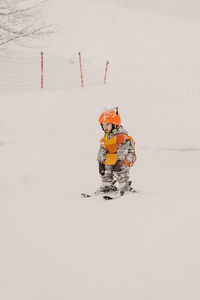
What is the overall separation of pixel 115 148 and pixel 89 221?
4.55 ft

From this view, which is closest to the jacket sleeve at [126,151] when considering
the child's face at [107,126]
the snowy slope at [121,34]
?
the child's face at [107,126]

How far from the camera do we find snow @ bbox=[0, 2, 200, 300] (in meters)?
3.45

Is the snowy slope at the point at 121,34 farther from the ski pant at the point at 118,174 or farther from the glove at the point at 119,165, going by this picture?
the glove at the point at 119,165

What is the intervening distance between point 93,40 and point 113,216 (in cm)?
3604

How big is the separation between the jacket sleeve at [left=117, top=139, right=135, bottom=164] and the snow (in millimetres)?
612

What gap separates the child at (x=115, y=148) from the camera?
5.71m

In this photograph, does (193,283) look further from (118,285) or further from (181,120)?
(181,120)

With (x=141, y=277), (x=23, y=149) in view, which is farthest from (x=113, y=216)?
(x=23, y=149)

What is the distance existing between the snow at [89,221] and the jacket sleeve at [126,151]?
2.01ft

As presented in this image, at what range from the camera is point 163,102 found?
16.6 metres

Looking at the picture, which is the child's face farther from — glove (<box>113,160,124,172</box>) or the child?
glove (<box>113,160,124,172</box>)

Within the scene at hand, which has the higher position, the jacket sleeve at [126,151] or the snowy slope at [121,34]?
the snowy slope at [121,34]

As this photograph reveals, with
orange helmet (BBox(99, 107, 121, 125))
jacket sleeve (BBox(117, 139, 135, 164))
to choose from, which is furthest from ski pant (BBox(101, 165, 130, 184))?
orange helmet (BBox(99, 107, 121, 125))

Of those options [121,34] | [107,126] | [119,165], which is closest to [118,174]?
[119,165]
